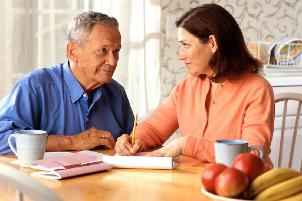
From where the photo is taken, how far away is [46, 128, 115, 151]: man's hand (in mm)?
1898

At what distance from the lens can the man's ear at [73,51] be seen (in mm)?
2176

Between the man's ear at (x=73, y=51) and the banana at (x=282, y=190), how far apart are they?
118 centimetres

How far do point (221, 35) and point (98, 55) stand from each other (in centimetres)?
46

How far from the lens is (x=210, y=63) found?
2102 mm

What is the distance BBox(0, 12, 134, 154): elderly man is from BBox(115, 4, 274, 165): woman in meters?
0.17

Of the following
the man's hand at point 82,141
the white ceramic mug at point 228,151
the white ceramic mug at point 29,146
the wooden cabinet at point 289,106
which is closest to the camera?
Result: the white ceramic mug at point 228,151

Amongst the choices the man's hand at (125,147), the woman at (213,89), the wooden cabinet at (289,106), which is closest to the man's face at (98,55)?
the woman at (213,89)

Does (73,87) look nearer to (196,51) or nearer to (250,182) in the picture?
(196,51)

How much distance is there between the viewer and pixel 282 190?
1155mm

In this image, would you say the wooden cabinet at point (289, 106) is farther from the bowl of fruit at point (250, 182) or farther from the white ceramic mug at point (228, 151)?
the bowl of fruit at point (250, 182)

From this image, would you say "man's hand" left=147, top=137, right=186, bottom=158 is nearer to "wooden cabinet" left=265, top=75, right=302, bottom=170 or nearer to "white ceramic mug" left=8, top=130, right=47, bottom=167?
"white ceramic mug" left=8, top=130, right=47, bottom=167

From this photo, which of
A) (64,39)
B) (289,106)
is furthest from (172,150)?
(289,106)

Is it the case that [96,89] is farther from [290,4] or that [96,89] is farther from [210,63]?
[290,4]

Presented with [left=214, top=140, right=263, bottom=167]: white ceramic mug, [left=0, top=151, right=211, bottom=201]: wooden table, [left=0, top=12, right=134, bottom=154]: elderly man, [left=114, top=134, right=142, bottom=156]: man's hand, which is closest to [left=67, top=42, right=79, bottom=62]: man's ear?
[left=0, top=12, right=134, bottom=154]: elderly man
